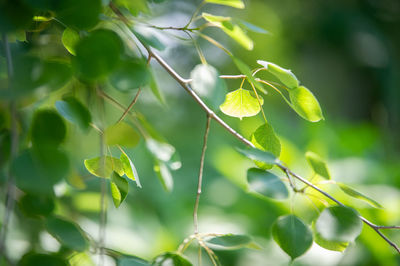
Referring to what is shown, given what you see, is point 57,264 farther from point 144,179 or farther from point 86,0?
point 144,179

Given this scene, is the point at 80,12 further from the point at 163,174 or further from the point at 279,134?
the point at 279,134

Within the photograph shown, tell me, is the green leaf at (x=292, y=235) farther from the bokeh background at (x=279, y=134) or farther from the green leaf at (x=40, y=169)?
the green leaf at (x=40, y=169)

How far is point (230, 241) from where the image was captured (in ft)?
0.80

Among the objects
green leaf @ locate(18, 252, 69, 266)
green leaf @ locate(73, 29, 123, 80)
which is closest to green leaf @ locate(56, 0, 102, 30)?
green leaf @ locate(73, 29, 123, 80)

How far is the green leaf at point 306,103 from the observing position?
0.77 feet

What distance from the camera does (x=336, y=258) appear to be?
969 millimetres

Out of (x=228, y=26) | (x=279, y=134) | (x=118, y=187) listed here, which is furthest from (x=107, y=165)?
(x=279, y=134)

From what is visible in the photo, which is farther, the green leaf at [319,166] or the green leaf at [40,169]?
the green leaf at [319,166]

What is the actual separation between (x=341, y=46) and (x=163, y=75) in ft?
5.10

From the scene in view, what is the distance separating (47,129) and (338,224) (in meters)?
0.18

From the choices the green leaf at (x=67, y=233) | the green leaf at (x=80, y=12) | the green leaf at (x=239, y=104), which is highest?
the green leaf at (x=80, y=12)

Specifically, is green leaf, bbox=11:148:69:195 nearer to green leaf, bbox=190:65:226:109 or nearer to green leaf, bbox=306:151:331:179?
green leaf, bbox=190:65:226:109

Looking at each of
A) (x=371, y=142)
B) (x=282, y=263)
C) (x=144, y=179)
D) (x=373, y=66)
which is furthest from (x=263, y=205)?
(x=373, y=66)

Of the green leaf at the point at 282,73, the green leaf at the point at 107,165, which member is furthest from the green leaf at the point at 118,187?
the green leaf at the point at 282,73
